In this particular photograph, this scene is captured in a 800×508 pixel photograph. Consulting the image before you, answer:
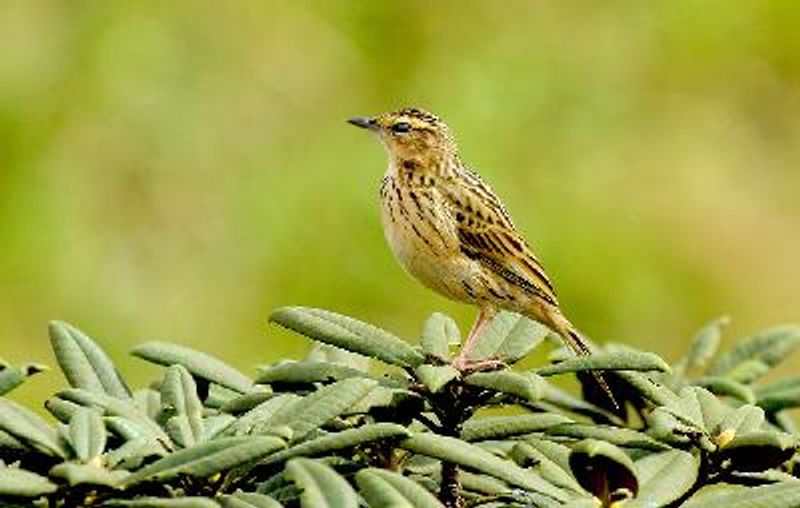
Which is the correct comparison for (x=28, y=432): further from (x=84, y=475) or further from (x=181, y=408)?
(x=181, y=408)

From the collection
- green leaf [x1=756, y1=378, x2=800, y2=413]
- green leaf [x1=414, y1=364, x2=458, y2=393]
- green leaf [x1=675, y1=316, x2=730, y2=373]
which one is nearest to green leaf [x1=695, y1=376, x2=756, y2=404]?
green leaf [x1=756, y1=378, x2=800, y2=413]

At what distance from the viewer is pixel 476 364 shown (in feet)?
10.5

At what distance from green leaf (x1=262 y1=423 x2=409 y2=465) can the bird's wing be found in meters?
2.64

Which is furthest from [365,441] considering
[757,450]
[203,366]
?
[203,366]

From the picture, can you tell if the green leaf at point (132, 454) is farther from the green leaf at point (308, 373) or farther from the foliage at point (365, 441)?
the green leaf at point (308, 373)

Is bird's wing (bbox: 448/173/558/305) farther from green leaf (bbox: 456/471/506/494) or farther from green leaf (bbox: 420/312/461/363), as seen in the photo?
green leaf (bbox: 456/471/506/494)

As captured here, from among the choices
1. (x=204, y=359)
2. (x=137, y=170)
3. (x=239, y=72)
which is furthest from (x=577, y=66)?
(x=204, y=359)

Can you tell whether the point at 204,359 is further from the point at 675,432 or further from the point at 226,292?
the point at 226,292

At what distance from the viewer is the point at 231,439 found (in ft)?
8.11

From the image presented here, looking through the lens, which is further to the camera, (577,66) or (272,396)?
(577,66)

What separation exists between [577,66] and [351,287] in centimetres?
265

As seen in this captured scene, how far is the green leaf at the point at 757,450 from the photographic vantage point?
2740 millimetres

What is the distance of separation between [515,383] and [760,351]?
1.67 metres

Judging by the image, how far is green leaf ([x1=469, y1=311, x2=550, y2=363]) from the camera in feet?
11.6
